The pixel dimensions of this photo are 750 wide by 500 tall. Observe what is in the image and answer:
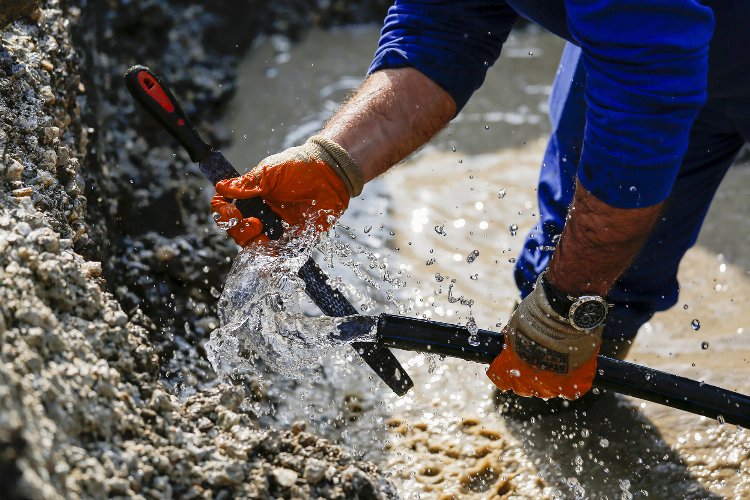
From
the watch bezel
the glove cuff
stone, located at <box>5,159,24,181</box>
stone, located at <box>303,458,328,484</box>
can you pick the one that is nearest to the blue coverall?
the watch bezel

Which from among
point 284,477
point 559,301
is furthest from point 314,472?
point 559,301

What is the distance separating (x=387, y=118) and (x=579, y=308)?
2.60 feet

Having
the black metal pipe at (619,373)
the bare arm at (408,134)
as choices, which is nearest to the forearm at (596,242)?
the bare arm at (408,134)

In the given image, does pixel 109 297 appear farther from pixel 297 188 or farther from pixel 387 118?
pixel 387 118

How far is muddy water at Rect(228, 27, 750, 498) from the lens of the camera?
7.91 ft

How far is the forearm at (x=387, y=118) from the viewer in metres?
2.33

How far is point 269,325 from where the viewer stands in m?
2.42

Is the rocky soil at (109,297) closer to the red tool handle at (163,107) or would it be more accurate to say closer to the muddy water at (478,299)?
the red tool handle at (163,107)

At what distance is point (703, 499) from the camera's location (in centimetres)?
230

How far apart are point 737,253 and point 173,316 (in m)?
2.29

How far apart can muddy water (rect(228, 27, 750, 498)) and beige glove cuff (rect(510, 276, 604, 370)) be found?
0.50 metres

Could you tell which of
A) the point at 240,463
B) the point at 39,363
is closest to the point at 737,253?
the point at 240,463

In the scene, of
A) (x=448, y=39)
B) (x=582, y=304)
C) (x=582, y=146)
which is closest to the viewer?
(x=582, y=304)

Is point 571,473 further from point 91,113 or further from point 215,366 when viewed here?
point 91,113
